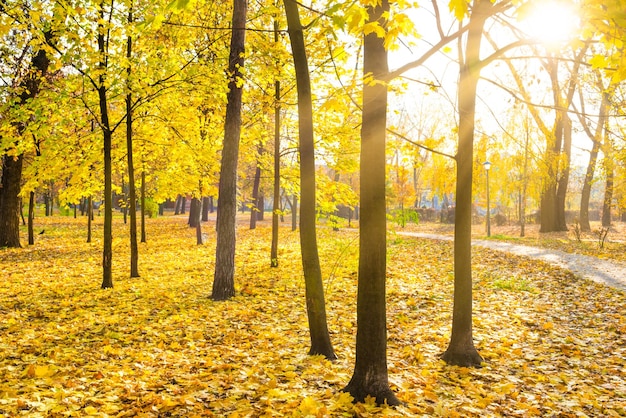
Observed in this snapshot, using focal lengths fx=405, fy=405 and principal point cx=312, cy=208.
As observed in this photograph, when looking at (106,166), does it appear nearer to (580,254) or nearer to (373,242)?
(373,242)

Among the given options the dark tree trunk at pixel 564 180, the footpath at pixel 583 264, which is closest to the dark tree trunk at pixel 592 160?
the dark tree trunk at pixel 564 180

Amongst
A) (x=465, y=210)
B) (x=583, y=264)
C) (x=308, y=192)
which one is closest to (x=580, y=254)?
(x=583, y=264)

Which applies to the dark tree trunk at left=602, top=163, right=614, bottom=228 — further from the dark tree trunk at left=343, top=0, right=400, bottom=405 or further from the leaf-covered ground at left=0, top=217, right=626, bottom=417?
the dark tree trunk at left=343, top=0, right=400, bottom=405

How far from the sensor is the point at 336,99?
14.2 ft

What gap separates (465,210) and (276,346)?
330 cm

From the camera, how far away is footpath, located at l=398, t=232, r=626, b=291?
34.2 feet

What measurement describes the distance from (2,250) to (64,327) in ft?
36.6

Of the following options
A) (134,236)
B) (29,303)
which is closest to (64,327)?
(29,303)

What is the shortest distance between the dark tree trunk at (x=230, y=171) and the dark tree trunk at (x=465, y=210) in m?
4.94

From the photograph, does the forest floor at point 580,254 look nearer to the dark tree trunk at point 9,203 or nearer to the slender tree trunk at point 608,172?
the slender tree trunk at point 608,172

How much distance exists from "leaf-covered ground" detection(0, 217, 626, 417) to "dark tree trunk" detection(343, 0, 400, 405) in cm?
31

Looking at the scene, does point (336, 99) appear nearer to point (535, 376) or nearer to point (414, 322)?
point (535, 376)

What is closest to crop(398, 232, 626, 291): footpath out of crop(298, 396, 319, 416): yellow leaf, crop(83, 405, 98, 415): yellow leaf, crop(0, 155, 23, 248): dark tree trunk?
crop(298, 396, 319, 416): yellow leaf

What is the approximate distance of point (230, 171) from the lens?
28.7ft
